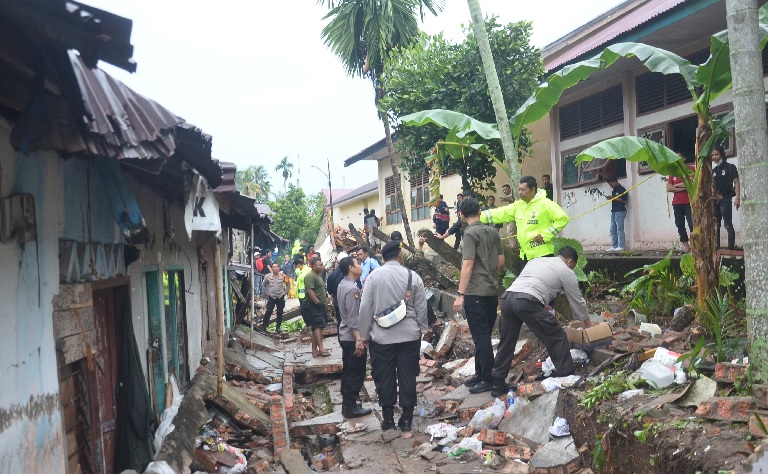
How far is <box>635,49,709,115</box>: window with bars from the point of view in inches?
425

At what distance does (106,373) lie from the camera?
577 centimetres

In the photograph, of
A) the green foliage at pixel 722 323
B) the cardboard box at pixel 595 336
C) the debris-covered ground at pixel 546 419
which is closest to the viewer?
the debris-covered ground at pixel 546 419

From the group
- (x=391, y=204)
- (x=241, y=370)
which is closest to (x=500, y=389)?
(x=241, y=370)

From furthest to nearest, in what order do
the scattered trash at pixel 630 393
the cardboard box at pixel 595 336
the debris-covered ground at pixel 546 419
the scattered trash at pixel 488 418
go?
1. the cardboard box at pixel 595 336
2. the scattered trash at pixel 488 418
3. the scattered trash at pixel 630 393
4. the debris-covered ground at pixel 546 419

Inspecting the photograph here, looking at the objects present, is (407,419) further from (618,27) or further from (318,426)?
(618,27)

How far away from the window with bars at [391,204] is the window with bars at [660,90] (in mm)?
14415

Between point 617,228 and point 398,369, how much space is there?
6.46m

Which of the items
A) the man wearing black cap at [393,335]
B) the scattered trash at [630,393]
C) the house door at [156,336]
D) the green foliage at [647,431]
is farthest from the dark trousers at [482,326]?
the house door at [156,336]

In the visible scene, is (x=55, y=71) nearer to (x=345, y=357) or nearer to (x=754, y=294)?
(x=754, y=294)

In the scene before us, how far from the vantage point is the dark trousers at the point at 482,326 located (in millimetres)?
7082

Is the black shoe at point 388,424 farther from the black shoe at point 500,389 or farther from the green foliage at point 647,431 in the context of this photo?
the green foliage at point 647,431

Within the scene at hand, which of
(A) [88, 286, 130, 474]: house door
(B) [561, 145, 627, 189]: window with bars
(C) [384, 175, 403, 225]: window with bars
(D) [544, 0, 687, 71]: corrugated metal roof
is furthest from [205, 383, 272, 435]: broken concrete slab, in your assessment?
(C) [384, 175, 403, 225]: window with bars

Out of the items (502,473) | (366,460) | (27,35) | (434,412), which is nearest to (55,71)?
(27,35)

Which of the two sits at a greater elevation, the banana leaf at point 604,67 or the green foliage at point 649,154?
the banana leaf at point 604,67
